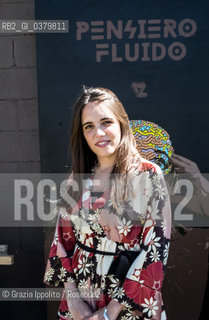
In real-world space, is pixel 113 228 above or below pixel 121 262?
above

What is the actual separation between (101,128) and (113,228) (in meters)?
0.46

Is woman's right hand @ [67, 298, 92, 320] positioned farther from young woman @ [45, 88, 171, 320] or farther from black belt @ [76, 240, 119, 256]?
black belt @ [76, 240, 119, 256]

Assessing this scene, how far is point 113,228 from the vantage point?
1674mm

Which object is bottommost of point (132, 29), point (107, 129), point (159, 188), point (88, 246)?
point (88, 246)

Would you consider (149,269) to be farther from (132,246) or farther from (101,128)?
→ (101,128)

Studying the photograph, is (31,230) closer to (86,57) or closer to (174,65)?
(86,57)

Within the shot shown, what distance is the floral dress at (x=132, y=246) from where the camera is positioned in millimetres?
1620

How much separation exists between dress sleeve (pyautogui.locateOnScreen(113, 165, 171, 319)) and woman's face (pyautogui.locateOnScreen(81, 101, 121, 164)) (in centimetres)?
32

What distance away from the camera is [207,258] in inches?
99.9

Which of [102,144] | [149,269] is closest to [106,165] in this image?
[102,144]

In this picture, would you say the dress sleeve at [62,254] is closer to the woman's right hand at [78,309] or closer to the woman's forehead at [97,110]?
the woman's right hand at [78,309]

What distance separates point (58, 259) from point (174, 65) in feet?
4.69

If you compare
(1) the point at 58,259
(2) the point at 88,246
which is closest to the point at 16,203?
(1) the point at 58,259

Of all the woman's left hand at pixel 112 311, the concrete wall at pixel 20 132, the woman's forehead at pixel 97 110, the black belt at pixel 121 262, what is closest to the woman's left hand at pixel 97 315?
the woman's left hand at pixel 112 311
